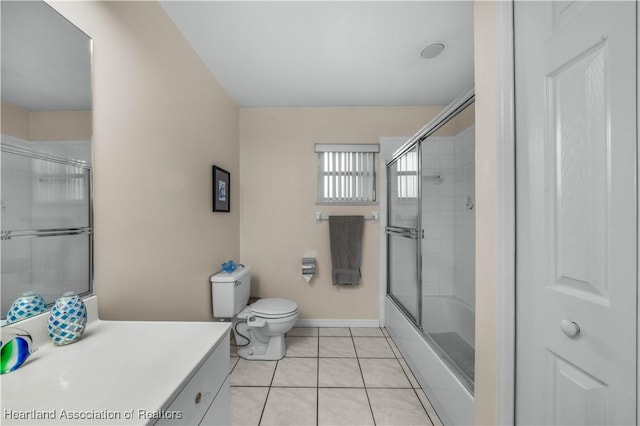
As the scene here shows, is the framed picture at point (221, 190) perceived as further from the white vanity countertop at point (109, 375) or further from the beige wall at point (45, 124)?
the white vanity countertop at point (109, 375)

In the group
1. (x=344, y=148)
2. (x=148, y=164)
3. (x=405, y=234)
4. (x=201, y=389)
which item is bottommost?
(x=201, y=389)

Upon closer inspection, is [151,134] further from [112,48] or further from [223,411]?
[223,411]

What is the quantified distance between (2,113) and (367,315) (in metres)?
2.73

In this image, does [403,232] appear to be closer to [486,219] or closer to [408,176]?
[408,176]

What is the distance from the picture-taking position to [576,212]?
0.66 meters

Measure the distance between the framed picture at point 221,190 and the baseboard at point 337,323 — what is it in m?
1.37

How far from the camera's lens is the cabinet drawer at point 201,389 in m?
0.62

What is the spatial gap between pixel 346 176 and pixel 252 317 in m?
1.59

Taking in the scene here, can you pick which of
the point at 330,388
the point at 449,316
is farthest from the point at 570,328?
the point at 449,316

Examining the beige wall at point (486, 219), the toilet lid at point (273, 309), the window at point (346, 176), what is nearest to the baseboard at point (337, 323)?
the toilet lid at point (273, 309)

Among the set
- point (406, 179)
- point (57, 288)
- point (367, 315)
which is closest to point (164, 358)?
point (57, 288)

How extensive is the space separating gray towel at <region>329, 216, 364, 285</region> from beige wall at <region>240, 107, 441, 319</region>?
0.11m

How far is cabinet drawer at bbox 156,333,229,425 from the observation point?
62cm

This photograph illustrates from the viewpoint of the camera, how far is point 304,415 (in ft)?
4.76
